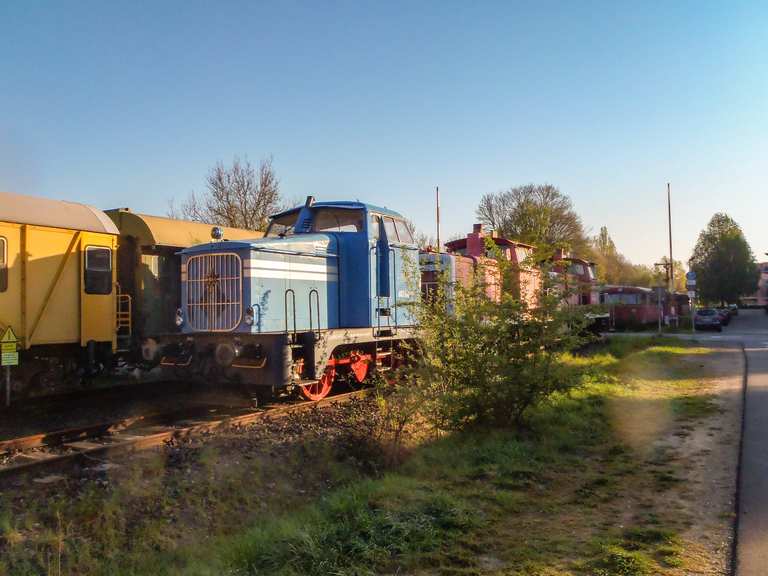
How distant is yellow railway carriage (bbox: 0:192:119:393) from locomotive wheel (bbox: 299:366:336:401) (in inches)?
159

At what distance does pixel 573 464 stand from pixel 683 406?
4.32 metres

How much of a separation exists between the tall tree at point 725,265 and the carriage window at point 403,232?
73206mm

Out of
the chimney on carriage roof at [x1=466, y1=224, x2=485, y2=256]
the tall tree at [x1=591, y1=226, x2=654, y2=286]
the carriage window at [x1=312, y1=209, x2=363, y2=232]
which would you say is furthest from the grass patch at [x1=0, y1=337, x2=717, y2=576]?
the tall tree at [x1=591, y1=226, x2=654, y2=286]

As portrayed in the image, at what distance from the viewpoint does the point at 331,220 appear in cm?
1187

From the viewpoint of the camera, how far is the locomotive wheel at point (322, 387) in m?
10.9

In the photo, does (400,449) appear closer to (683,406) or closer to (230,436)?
(230,436)

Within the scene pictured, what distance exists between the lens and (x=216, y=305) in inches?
395

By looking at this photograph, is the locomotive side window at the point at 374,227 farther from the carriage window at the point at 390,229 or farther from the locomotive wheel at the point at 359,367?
the locomotive wheel at the point at 359,367

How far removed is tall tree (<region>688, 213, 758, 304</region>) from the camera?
2958 inches

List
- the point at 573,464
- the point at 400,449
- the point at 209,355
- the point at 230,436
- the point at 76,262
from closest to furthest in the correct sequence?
the point at 573,464 < the point at 400,449 < the point at 230,436 < the point at 209,355 < the point at 76,262

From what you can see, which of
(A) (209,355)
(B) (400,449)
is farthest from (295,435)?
(A) (209,355)

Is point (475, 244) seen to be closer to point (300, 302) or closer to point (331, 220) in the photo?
point (331, 220)

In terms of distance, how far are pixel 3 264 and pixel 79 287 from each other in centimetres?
145

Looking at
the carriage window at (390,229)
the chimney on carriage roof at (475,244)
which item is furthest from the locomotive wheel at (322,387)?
the chimney on carriage roof at (475,244)
